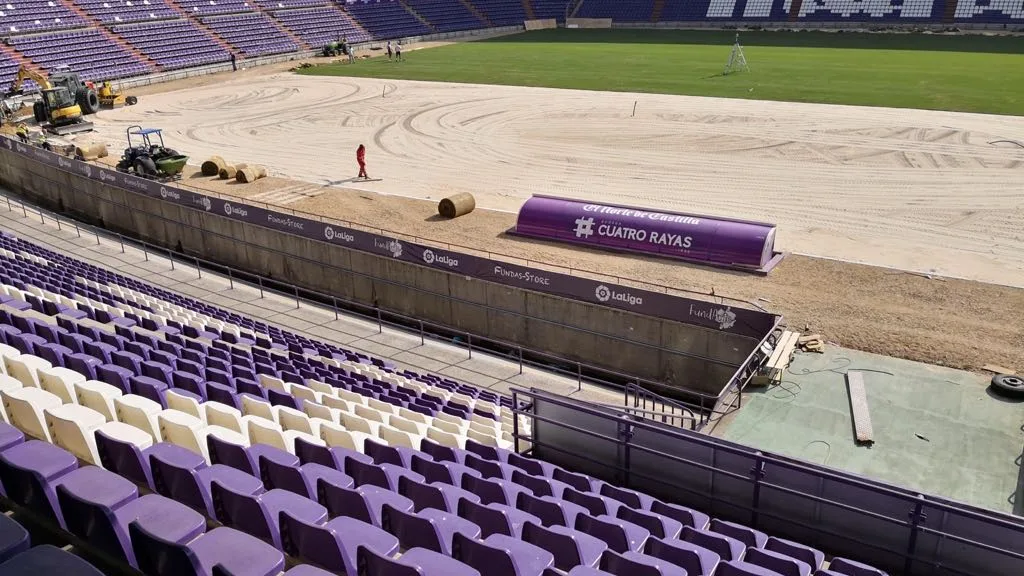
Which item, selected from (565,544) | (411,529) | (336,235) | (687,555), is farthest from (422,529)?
(336,235)

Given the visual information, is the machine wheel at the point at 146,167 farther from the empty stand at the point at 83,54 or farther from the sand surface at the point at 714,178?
the empty stand at the point at 83,54

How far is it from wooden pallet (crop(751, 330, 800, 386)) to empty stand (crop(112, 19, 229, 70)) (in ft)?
206

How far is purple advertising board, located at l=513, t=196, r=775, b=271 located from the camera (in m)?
23.1

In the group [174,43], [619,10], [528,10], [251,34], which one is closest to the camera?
[174,43]

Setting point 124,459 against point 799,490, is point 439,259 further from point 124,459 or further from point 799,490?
point 124,459

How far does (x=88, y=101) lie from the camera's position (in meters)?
47.9

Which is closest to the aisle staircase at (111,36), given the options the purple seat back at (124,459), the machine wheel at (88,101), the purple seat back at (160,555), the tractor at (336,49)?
the tractor at (336,49)

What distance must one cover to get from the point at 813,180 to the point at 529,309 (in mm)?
15806

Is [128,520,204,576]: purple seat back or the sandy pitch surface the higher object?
[128,520,204,576]: purple seat back

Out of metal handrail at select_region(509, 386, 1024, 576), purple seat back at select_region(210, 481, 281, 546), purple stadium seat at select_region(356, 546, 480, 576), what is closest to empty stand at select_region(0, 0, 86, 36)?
metal handrail at select_region(509, 386, 1024, 576)

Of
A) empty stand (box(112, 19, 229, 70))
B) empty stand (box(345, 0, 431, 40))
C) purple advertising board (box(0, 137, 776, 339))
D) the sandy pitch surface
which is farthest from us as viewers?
empty stand (box(345, 0, 431, 40))

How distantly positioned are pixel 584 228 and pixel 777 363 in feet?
33.7

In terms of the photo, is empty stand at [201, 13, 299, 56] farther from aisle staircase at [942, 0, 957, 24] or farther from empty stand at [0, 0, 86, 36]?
aisle staircase at [942, 0, 957, 24]

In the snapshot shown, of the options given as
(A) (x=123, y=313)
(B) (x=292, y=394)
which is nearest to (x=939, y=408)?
(B) (x=292, y=394)
